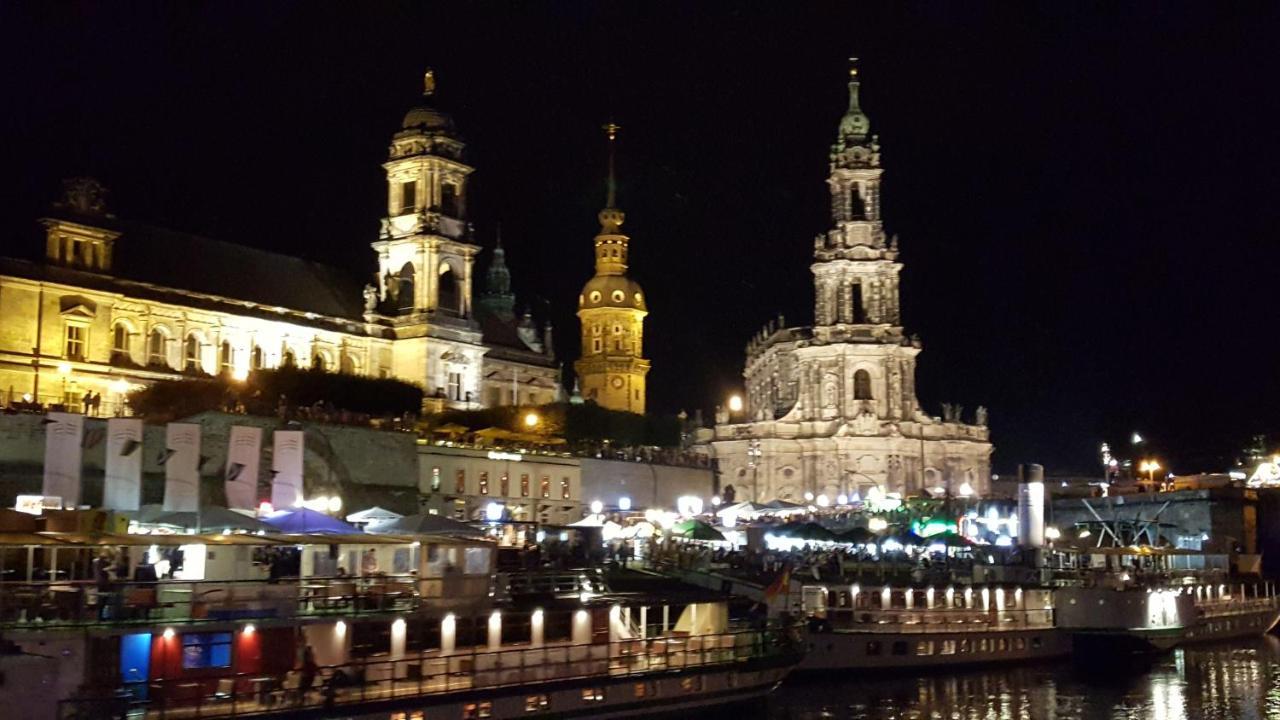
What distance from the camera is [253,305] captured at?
80688 millimetres

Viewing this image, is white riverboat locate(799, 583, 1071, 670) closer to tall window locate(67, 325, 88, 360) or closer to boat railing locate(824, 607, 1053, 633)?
boat railing locate(824, 607, 1053, 633)

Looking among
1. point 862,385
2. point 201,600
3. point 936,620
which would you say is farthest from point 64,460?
point 862,385

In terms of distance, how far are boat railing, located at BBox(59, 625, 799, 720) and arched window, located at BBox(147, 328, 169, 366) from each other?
140ft

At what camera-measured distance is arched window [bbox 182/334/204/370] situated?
76750mm

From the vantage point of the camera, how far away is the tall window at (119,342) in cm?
7262

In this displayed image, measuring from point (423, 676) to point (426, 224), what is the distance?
56052 millimetres

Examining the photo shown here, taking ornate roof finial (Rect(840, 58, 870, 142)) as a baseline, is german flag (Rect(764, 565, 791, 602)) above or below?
below

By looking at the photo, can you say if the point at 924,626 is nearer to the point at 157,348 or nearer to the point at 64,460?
the point at 64,460

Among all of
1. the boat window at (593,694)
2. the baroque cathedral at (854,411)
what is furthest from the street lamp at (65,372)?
the baroque cathedral at (854,411)

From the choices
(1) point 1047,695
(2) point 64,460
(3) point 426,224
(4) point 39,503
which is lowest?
(1) point 1047,695

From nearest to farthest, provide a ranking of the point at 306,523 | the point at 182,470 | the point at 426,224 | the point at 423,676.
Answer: the point at 423,676 < the point at 306,523 < the point at 182,470 < the point at 426,224

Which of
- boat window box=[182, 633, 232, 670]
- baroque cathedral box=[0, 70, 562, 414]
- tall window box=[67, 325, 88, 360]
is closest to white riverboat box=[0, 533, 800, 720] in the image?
boat window box=[182, 633, 232, 670]

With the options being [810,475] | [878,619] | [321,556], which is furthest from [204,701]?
[810,475]

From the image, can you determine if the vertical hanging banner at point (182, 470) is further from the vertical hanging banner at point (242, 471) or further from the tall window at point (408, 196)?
the tall window at point (408, 196)
